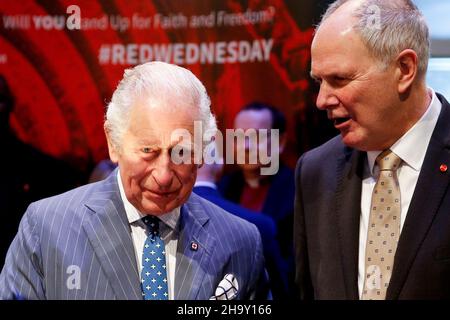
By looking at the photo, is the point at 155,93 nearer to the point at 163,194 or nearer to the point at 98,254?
the point at 163,194

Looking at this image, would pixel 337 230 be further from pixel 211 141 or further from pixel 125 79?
pixel 125 79

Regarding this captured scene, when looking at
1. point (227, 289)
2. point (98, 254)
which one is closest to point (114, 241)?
point (98, 254)

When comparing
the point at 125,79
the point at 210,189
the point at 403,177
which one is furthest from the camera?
the point at 210,189

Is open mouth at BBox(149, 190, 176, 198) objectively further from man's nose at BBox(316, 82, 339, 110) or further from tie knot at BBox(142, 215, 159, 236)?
man's nose at BBox(316, 82, 339, 110)

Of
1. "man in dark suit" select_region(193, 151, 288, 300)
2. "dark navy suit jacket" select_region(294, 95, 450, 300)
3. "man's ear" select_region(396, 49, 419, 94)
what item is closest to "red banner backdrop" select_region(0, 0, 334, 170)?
"man in dark suit" select_region(193, 151, 288, 300)

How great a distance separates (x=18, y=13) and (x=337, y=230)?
4.33 ft

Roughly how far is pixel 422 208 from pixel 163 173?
68cm

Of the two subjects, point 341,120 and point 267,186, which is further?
point 267,186

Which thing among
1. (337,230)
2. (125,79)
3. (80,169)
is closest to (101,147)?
(80,169)

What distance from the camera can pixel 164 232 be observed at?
70.0 inches

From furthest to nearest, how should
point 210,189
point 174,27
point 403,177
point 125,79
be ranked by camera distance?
point 174,27, point 210,189, point 403,177, point 125,79

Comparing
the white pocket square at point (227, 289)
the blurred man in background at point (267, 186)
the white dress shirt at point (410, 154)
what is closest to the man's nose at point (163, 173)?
the white pocket square at point (227, 289)

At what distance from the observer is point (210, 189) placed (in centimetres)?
238
